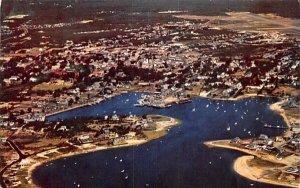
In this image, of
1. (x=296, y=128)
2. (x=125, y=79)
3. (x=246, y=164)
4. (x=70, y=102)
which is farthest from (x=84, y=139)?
(x=296, y=128)

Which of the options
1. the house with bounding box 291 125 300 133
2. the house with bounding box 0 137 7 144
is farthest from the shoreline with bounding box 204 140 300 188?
the house with bounding box 0 137 7 144

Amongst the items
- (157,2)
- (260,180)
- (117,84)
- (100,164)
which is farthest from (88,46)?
(260,180)

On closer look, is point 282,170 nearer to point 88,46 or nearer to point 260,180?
point 260,180

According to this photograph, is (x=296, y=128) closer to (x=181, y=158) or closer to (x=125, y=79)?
(x=181, y=158)

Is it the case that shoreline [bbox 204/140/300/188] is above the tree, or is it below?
below

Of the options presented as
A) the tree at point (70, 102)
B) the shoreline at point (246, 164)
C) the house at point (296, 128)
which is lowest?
the shoreline at point (246, 164)

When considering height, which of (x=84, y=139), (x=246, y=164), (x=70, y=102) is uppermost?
(x=70, y=102)

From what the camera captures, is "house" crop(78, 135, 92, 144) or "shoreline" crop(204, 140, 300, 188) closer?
"shoreline" crop(204, 140, 300, 188)

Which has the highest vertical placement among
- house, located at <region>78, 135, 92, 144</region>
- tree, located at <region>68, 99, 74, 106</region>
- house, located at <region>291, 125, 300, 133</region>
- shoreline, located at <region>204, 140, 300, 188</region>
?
Result: tree, located at <region>68, 99, 74, 106</region>

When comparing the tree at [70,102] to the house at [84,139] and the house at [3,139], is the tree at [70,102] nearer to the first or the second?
the house at [84,139]

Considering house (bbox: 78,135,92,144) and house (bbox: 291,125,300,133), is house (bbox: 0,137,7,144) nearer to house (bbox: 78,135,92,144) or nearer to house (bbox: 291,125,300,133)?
house (bbox: 78,135,92,144)

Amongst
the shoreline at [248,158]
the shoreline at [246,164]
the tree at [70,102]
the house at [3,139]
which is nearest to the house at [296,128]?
the shoreline at [248,158]
